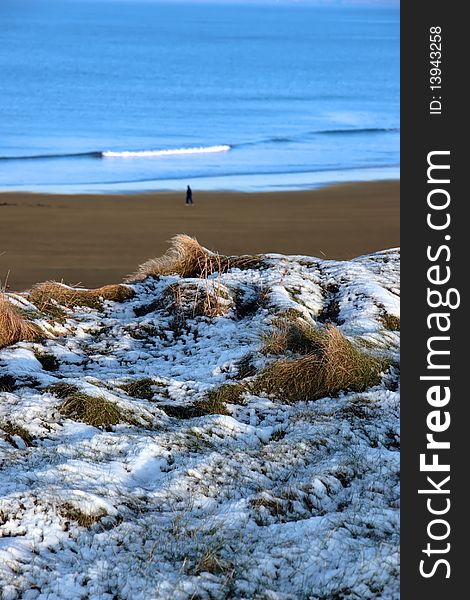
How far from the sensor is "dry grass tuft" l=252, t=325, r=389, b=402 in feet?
23.0

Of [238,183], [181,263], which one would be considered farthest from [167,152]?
[181,263]

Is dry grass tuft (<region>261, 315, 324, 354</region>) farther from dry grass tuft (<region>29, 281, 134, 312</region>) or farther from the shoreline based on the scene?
the shoreline

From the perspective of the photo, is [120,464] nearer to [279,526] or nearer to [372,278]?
[279,526]

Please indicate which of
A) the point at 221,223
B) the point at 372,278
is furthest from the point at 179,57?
the point at 372,278

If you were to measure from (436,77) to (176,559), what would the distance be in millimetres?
3296

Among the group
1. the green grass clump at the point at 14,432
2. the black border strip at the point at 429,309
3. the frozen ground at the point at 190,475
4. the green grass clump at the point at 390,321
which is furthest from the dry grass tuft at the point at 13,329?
the black border strip at the point at 429,309

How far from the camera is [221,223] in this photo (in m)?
24.5

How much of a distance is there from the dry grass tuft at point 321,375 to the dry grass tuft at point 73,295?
9.36 feet

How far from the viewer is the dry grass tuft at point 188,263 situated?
400 inches

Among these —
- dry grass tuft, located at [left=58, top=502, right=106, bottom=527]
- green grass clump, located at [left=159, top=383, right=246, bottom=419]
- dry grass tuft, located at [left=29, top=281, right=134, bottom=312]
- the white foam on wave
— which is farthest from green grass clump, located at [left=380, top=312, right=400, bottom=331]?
the white foam on wave

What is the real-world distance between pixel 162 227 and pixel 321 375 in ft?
57.2

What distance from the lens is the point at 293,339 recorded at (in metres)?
7.73

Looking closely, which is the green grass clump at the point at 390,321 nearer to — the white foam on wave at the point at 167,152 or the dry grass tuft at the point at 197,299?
the dry grass tuft at the point at 197,299

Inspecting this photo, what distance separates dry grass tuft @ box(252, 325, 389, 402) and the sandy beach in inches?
430
